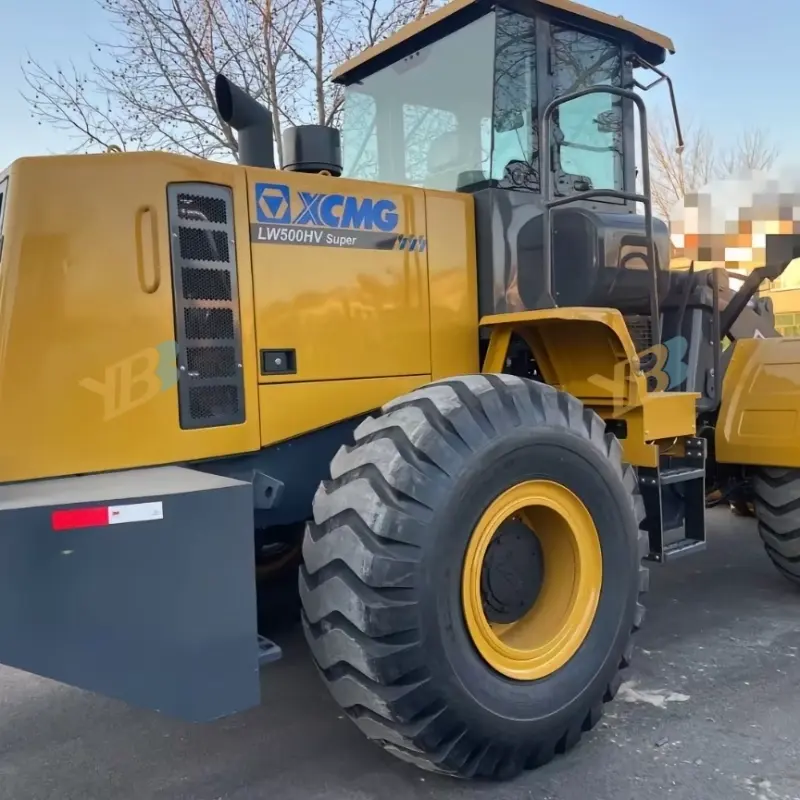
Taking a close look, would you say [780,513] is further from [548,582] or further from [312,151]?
[312,151]

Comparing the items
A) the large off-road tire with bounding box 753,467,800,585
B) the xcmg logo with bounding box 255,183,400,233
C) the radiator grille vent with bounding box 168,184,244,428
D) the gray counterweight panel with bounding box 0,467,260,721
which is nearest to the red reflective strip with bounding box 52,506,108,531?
the gray counterweight panel with bounding box 0,467,260,721

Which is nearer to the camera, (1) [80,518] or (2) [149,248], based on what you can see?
(1) [80,518]

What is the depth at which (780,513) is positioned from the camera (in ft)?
15.8

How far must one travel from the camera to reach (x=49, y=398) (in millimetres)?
2734

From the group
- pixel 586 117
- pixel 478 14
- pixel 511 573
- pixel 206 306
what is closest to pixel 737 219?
pixel 586 117

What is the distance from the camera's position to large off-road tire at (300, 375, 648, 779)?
2.63 meters

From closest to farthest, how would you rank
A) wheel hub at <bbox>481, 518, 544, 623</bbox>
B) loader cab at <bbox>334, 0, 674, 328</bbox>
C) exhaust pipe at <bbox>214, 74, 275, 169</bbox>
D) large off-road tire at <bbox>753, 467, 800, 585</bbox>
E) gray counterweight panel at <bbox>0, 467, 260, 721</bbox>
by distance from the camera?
1. gray counterweight panel at <bbox>0, 467, 260, 721</bbox>
2. wheel hub at <bbox>481, 518, 544, 623</bbox>
3. exhaust pipe at <bbox>214, 74, 275, 169</bbox>
4. loader cab at <bbox>334, 0, 674, 328</bbox>
5. large off-road tire at <bbox>753, 467, 800, 585</bbox>

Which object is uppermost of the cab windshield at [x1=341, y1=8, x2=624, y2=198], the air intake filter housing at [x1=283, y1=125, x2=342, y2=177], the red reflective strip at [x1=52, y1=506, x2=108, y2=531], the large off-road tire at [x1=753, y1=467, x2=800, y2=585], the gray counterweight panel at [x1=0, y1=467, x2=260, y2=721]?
the cab windshield at [x1=341, y1=8, x2=624, y2=198]

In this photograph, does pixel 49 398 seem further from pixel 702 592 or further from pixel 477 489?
pixel 702 592

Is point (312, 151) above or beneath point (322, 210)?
above

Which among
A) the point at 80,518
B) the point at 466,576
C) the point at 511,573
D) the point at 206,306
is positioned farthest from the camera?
the point at 511,573

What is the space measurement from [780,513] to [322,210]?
321cm

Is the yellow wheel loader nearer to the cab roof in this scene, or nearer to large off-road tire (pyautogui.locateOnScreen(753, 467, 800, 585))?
the cab roof

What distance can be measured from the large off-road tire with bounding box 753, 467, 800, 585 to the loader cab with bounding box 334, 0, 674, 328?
4.51ft
